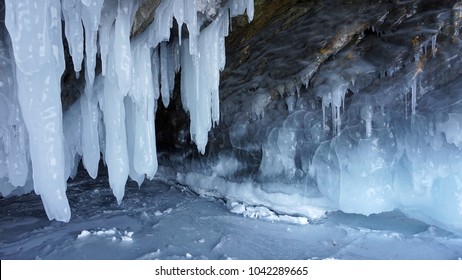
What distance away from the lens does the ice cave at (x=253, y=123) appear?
11.1ft

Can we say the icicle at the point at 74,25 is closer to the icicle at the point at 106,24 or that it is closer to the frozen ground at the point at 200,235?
the icicle at the point at 106,24

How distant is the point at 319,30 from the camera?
4902 millimetres

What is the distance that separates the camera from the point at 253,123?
546cm

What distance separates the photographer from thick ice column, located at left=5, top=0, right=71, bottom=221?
2.74 metres

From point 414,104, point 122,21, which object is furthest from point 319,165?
point 122,21

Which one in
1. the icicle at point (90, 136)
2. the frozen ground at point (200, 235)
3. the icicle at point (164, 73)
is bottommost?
the frozen ground at point (200, 235)

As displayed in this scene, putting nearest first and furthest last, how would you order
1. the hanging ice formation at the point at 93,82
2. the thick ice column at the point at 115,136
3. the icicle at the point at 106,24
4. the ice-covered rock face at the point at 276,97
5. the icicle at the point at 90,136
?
the hanging ice formation at the point at 93,82
the ice-covered rock face at the point at 276,97
the icicle at the point at 106,24
the thick ice column at the point at 115,136
the icicle at the point at 90,136

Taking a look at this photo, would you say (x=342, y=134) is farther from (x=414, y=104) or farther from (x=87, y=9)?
(x=87, y=9)

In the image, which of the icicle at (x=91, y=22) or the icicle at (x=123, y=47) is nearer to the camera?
the icicle at (x=91, y=22)

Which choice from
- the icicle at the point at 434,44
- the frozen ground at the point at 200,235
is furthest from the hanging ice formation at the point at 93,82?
the icicle at the point at 434,44

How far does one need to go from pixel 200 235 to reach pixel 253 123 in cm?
205

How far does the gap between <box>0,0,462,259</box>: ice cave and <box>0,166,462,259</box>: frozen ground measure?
0.03 meters
